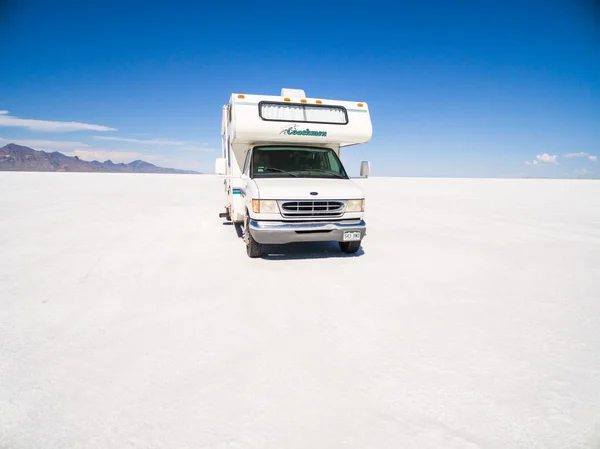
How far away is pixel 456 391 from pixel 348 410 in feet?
3.15

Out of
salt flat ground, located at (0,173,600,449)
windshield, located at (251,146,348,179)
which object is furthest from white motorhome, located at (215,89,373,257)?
salt flat ground, located at (0,173,600,449)

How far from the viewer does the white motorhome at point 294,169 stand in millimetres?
6418

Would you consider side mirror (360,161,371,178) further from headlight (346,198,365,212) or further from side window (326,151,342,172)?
headlight (346,198,365,212)

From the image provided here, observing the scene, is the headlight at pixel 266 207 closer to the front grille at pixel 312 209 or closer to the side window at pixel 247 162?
the front grille at pixel 312 209

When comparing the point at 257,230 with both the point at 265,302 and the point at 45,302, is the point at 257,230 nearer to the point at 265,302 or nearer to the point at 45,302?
the point at 265,302

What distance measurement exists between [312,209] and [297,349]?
3.34 metres

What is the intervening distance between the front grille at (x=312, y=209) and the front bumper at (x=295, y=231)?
0.17 metres

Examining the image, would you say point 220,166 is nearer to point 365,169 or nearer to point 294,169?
point 294,169

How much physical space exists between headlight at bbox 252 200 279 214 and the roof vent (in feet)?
10.6

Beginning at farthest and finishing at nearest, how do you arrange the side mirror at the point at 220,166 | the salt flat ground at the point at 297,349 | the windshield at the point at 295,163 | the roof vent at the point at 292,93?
the roof vent at the point at 292,93 < the side mirror at the point at 220,166 < the windshield at the point at 295,163 < the salt flat ground at the point at 297,349

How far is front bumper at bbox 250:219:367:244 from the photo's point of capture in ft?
20.8

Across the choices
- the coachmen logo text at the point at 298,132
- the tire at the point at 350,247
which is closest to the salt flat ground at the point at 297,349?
the tire at the point at 350,247

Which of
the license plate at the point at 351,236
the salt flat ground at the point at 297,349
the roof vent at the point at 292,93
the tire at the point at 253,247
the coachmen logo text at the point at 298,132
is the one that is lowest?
the salt flat ground at the point at 297,349

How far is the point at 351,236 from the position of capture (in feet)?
21.9
